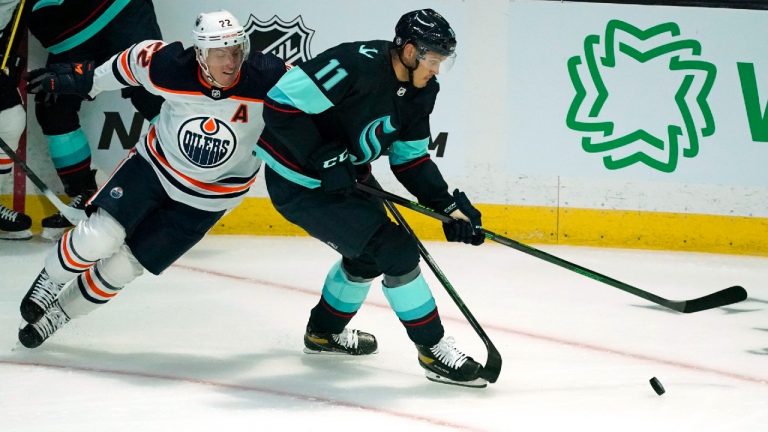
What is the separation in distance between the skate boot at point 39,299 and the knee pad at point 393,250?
982mm

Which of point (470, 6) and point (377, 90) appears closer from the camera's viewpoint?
point (377, 90)

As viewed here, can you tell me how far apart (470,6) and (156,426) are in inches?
118

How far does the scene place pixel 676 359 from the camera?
3.85 m

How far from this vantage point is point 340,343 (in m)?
3.67

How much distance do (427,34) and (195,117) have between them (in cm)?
78

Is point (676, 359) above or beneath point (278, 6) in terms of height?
beneath

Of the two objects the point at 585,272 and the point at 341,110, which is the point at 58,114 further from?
the point at 585,272

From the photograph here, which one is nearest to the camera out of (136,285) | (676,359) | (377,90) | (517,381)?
(377,90)

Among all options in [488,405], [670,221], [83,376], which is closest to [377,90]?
[488,405]

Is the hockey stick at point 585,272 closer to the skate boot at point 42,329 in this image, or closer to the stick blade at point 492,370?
the stick blade at point 492,370

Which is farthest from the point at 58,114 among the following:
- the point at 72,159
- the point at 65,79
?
the point at 65,79

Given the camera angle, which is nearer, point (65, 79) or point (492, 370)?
point (492, 370)

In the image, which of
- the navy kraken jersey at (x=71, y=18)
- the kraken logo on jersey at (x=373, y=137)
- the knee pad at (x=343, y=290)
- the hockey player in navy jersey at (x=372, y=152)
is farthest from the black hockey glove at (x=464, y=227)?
the navy kraken jersey at (x=71, y=18)

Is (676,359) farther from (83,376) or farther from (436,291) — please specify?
(83,376)
